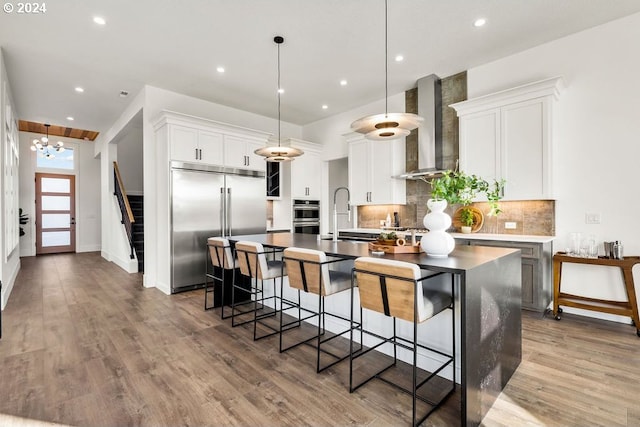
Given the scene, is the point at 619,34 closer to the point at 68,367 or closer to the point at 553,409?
the point at 553,409

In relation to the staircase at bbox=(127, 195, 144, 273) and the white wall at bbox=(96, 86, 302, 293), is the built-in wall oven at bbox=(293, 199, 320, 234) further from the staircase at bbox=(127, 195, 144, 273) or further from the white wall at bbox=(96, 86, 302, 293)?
the staircase at bbox=(127, 195, 144, 273)

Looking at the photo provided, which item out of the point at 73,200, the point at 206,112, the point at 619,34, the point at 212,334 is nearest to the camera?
the point at 212,334

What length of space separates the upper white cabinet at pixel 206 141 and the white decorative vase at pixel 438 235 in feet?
13.0

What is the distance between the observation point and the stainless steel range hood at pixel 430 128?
4758 millimetres

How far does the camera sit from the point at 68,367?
2457 mm

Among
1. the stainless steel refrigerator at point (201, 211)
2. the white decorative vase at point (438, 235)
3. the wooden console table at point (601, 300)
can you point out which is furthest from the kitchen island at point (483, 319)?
the stainless steel refrigerator at point (201, 211)

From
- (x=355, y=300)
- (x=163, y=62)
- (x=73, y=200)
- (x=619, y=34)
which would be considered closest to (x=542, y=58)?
(x=619, y=34)

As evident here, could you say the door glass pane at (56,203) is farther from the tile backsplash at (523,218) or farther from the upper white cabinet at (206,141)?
the tile backsplash at (523,218)

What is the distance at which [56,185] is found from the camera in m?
8.95

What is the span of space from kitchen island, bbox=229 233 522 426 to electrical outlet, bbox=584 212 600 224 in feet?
6.39

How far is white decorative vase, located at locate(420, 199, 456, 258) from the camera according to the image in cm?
216

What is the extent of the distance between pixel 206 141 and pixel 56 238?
23.8ft

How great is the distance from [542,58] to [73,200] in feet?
37.9

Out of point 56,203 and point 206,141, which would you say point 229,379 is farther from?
point 56,203
